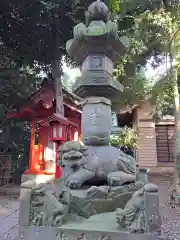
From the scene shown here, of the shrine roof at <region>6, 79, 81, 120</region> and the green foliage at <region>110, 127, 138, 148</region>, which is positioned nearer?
the shrine roof at <region>6, 79, 81, 120</region>

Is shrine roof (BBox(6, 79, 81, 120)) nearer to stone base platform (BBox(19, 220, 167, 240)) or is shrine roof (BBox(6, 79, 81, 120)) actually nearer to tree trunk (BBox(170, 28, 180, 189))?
tree trunk (BBox(170, 28, 180, 189))

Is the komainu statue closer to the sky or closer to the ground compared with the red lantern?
closer to the ground

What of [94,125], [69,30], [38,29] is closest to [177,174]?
[94,125]

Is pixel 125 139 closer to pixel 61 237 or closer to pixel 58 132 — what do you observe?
pixel 58 132

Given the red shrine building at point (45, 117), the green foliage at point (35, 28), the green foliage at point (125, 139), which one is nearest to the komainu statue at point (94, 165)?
the red shrine building at point (45, 117)

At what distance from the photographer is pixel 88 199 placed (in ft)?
7.80

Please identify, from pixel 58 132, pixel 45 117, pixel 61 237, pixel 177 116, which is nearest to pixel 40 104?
pixel 45 117

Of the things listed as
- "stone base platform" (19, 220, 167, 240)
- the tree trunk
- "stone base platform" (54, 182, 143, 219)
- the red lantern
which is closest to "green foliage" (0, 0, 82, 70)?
the red lantern

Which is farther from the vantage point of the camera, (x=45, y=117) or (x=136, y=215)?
(x=45, y=117)

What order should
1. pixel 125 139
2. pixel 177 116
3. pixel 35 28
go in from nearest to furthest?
1. pixel 177 116
2. pixel 35 28
3. pixel 125 139

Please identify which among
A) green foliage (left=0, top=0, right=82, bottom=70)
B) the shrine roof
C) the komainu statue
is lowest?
the komainu statue

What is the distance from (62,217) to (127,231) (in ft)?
1.98

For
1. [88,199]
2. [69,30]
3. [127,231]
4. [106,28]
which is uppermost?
[69,30]

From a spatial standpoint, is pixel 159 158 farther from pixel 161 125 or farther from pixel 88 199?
pixel 88 199
